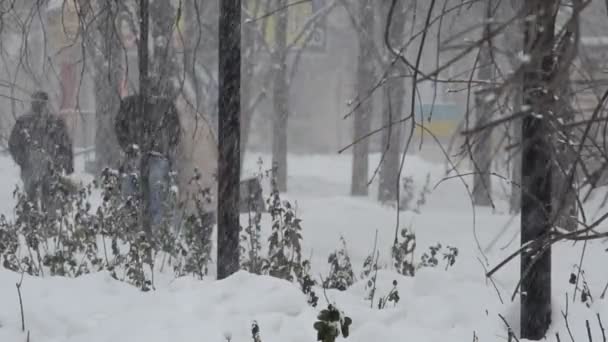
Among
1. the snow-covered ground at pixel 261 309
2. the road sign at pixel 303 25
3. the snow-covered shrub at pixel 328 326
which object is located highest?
the road sign at pixel 303 25

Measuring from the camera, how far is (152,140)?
656cm

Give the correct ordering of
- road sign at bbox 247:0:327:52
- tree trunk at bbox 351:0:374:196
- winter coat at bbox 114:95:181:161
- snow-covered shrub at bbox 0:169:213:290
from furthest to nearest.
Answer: road sign at bbox 247:0:327:52, tree trunk at bbox 351:0:374:196, winter coat at bbox 114:95:181:161, snow-covered shrub at bbox 0:169:213:290

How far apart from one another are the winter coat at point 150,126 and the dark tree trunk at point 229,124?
160 cm

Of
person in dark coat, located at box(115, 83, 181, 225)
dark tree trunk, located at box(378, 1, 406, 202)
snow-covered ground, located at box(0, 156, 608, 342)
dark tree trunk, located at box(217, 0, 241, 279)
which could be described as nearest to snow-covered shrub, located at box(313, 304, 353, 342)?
snow-covered ground, located at box(0, 156, 608, 342)

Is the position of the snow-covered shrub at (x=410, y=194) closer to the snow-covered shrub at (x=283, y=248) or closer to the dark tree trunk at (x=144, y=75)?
the snow-covered shrub at (x=283, y=248)

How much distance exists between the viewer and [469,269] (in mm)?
5777

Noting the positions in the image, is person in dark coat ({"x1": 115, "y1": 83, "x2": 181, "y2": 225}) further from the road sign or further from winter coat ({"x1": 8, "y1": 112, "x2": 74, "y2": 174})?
the road sign

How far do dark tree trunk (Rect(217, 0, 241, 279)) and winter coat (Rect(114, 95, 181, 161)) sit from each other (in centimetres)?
160

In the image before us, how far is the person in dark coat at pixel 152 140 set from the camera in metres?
6.46

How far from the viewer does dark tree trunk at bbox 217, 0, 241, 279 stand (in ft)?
15.2

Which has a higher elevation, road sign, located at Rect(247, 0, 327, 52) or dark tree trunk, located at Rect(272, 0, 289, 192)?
road sign, located at Rect(247, 0, 327, 52)

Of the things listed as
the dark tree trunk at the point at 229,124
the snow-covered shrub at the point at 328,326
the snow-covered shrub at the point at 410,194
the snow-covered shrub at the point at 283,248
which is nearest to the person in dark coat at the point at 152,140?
the snow-covered shrub at the point at 283,248

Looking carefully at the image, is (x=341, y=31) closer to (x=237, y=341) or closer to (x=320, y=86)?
(x=320, y=86)

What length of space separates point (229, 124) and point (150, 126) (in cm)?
228
